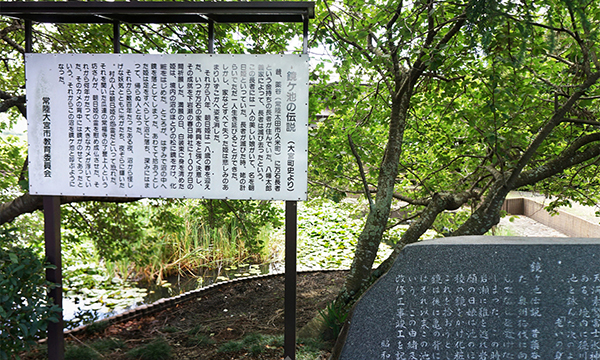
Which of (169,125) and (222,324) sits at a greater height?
(169,125)

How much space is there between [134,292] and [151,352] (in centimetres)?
262

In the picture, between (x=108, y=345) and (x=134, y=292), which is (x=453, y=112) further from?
(x=134, y=292)

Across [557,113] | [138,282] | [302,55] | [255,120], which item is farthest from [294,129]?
[138,282]

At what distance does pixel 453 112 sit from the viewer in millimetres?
4473

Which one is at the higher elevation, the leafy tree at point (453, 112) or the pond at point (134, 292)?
the leafy tree at point (453, 112)

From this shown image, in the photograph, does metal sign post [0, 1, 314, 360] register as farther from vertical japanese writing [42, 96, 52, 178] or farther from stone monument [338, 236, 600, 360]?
stone monument [338, 236, 600, 360]

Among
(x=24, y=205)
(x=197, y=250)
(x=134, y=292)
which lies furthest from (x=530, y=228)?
(x=24, y=205)

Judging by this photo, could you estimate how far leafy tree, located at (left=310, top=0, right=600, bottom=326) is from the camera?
11.5ft

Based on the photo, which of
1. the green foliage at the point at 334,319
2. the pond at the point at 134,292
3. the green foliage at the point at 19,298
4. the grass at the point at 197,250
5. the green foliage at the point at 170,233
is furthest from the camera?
the grass at the point at 197,250

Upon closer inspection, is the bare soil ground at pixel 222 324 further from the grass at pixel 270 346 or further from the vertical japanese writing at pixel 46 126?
the vertical japanese writing at pixel 46 126

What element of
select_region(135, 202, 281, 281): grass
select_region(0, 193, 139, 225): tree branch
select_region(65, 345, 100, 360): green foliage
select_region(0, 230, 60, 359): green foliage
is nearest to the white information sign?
select_region(0, 230, 60, 359): green foliage

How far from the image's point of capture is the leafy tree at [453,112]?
3.51 metres

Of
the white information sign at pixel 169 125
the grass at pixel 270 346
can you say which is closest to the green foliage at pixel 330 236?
the grass at pixel 270 346

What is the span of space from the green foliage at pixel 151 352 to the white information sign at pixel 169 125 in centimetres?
152
